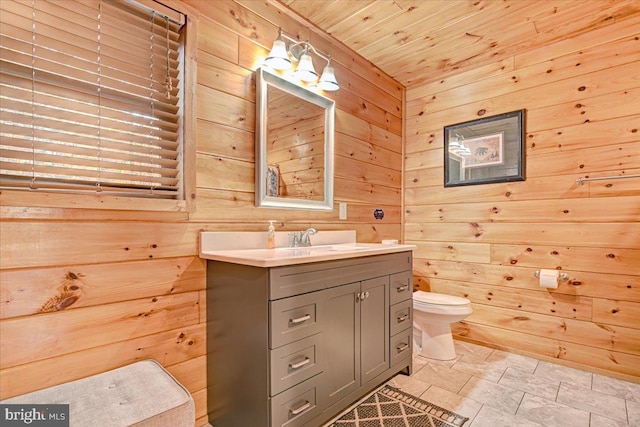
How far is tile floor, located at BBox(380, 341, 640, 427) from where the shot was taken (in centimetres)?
169

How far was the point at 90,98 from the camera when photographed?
1.32 metres

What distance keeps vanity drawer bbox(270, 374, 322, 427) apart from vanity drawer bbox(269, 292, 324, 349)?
0.22 meters

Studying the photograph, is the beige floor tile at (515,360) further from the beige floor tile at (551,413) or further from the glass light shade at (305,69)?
the glass light shade at (305,69)

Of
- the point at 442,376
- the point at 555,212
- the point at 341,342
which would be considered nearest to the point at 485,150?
the point at 555,212

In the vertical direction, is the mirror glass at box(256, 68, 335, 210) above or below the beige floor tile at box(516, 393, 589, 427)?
above

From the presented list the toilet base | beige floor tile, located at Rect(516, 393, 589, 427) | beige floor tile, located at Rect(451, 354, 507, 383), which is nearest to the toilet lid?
the toilet base

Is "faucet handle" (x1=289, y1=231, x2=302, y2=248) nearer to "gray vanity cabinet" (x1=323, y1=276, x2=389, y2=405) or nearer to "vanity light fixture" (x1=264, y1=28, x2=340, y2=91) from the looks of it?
"gray vanity cabinet" (x1=323, y1=276, x2=389, y2=405)

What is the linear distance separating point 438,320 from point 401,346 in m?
0.45

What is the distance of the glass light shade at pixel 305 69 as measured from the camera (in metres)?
2.01

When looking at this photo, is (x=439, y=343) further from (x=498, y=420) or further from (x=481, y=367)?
(x=498, y=420)

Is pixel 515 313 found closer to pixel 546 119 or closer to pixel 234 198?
pixel 546 119

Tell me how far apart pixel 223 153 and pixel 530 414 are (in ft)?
7.07

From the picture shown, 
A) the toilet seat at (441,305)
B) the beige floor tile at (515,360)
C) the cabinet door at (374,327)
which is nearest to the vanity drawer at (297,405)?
the cabinet door at (374,327)

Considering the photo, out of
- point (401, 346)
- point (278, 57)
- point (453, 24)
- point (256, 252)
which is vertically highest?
point (453, 24)
